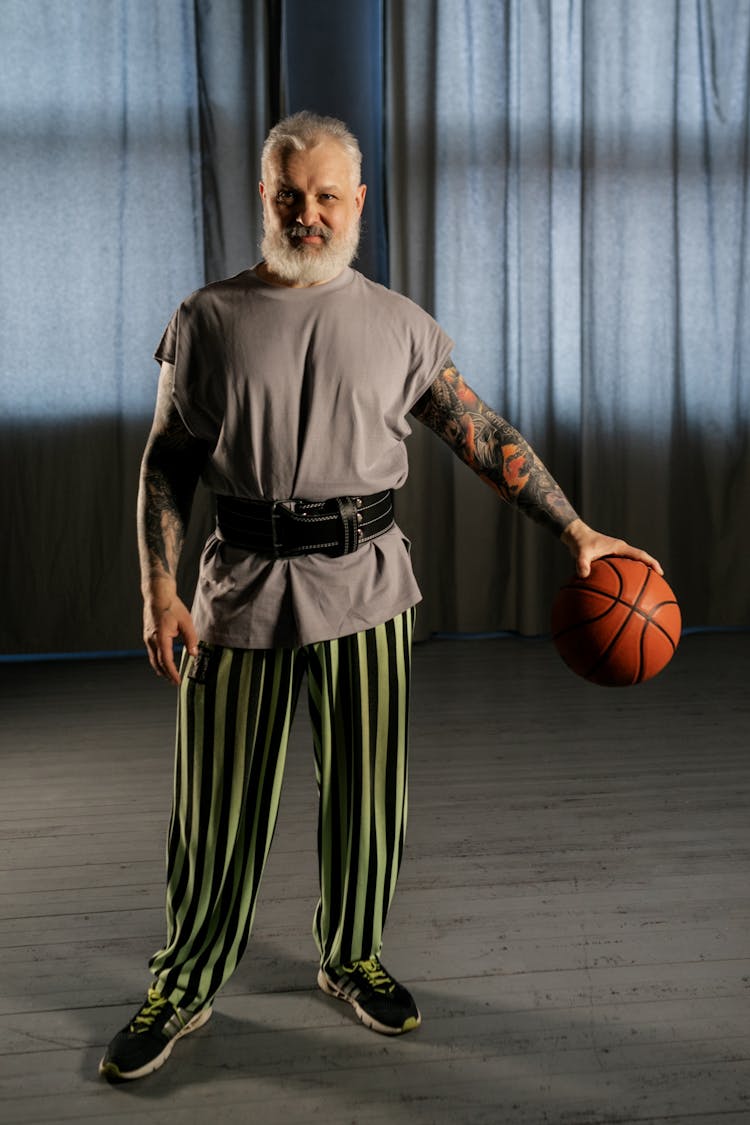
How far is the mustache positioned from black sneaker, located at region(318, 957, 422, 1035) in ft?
4.00

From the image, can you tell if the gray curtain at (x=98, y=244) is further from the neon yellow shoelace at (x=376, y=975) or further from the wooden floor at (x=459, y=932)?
the neon yellow shoelace at (x=376, y=975)

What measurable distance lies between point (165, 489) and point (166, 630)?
240 millimetres

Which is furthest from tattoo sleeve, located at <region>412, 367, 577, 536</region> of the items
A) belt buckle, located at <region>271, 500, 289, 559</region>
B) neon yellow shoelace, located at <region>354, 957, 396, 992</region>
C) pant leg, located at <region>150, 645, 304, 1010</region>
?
neon yellow shoelace, located at <region>354, 957, 396, 992</region>

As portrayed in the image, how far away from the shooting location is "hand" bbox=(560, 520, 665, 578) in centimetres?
→ 178

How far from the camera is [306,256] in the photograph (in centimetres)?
155

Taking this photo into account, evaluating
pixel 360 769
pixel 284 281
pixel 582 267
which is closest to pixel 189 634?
pixel 360 769

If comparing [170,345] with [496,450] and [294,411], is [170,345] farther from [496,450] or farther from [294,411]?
[496,450]

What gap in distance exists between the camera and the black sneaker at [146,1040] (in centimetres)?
171

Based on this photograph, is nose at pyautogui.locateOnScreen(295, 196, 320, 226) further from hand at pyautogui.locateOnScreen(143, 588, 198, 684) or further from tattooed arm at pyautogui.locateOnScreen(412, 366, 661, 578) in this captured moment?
hand at pyautogui.locateOnScreen(143, 588, 198, 684)

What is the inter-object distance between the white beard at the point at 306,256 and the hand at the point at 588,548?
577 mm

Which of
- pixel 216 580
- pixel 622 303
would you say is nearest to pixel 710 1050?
pixel 216 580

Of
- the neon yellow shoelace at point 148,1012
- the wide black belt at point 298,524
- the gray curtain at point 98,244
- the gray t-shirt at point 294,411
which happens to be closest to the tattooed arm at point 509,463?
the gray t-shirt at point 294,411

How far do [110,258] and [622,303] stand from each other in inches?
79.9

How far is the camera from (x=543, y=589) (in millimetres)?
4504
